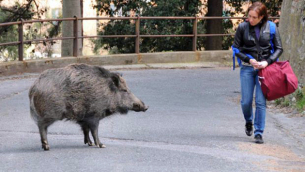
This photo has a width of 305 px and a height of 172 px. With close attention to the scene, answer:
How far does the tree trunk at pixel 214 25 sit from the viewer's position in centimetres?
2320

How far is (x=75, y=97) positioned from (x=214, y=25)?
16359mm

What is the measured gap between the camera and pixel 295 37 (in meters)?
11.8

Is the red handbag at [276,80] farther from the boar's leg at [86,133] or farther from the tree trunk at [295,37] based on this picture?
the tree trunk at [295,37]

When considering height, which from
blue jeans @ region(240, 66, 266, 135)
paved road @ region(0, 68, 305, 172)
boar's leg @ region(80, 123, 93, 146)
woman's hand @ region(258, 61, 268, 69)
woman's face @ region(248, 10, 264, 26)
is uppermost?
woman's face @ region(248, 10, 264, 26)

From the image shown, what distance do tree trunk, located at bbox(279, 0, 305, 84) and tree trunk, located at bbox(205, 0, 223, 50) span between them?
1114cm

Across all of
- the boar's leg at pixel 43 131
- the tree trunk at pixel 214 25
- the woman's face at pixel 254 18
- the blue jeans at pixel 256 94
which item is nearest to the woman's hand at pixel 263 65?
the blue jeans at pixel 256 94

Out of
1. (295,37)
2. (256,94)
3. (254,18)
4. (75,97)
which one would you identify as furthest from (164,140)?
(295,37)

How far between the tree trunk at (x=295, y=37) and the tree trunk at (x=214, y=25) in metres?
11.1

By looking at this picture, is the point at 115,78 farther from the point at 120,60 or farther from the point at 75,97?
the point at 120,60

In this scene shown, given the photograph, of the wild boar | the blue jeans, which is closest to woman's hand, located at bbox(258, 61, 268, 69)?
the blue jeans

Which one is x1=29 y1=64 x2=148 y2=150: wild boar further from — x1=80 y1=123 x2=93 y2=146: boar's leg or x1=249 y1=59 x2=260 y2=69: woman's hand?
x1=249 y1=59 x2=260 y2=69: woman's hand

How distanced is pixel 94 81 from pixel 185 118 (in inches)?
118

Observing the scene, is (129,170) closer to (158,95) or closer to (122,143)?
(122,143)

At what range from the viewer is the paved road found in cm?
695
